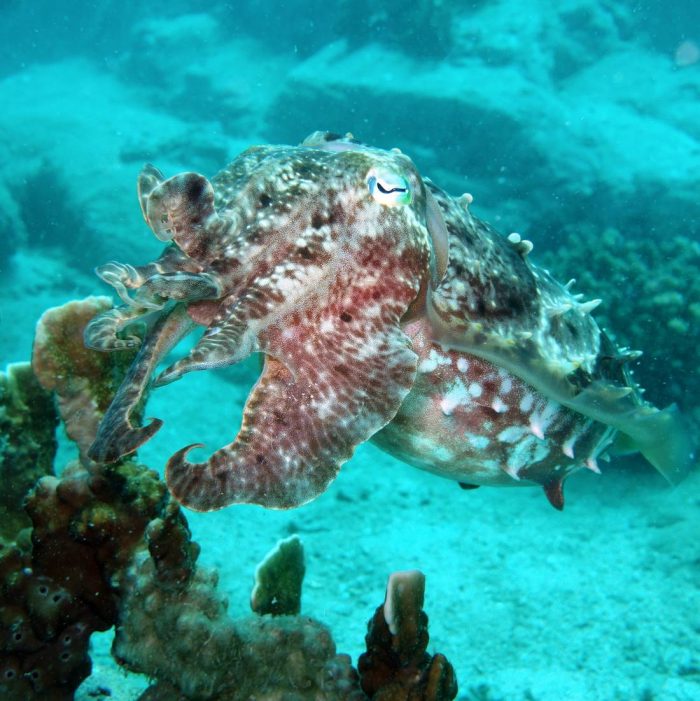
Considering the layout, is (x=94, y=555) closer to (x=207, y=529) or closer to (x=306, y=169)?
(x=306, y=169)

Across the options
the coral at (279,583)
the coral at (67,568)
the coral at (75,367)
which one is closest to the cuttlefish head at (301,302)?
the coral at (67,568)

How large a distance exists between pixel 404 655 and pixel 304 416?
1.58 metres

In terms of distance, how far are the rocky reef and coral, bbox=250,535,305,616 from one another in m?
0.92

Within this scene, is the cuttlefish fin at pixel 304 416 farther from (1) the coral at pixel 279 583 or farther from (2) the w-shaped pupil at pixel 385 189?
(1) the coral at pixel 279 583

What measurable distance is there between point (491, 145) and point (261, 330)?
19599mm

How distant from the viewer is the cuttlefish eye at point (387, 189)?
7.90ft

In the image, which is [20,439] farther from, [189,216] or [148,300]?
[189,216]

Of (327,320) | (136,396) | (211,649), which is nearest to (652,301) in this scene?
(327,320)

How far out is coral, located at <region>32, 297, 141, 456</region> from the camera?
3332mm

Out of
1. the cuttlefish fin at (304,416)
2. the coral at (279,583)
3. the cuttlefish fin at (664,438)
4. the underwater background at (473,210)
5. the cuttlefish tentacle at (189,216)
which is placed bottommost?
the underwater background at (473,210)

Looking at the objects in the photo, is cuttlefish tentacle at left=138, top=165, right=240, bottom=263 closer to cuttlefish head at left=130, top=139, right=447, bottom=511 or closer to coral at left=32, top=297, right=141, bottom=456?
cuttlefish head at left=130, top=139, right=447, bottom=511

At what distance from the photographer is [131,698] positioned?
3910 millimetres

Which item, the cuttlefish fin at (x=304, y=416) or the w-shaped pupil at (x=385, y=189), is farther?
the w-shaped pupil at (x=385, y=189)

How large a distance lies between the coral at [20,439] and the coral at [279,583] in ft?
5.37
